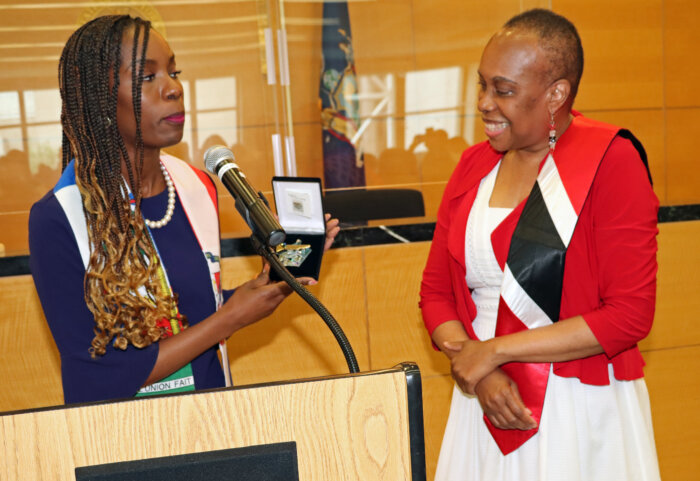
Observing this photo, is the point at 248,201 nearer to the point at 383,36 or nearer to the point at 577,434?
the point at 577,434

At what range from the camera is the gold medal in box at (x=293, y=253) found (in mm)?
1251

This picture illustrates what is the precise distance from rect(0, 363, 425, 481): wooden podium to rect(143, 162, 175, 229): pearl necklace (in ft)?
2.35

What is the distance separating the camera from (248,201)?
3.49 feet

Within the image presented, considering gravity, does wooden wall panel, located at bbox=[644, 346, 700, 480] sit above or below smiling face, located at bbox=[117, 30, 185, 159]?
below

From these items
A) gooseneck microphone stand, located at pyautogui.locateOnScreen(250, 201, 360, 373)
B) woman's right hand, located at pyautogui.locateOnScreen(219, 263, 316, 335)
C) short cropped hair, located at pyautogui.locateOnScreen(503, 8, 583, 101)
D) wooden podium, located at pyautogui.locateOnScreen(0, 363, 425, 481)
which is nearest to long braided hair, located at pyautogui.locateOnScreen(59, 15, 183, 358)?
woman's right hand, located at pyautogui.locateOnScreen(219, 263, 316, 335)

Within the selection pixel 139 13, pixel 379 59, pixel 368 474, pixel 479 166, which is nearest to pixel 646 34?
pixel 379 59

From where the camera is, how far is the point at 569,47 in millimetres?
1504

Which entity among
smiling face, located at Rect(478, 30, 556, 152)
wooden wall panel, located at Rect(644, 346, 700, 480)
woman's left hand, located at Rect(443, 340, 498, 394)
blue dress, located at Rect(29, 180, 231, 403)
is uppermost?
smiling face, located at Rect(478, 30, 556, 152)

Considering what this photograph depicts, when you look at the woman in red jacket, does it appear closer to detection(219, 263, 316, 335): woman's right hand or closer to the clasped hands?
the clasped hands

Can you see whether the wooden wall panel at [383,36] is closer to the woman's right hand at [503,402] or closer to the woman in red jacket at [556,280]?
the woman in red jacket at [556,280]

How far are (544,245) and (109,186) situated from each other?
2.76 ft

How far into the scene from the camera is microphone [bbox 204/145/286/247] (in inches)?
39.9

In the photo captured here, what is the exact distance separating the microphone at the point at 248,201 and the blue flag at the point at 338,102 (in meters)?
3.47

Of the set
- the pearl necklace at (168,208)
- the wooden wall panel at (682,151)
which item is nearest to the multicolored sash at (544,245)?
the pearl necklace at (168,208)
